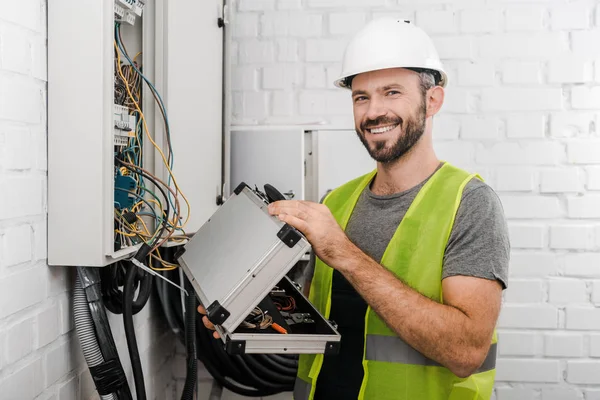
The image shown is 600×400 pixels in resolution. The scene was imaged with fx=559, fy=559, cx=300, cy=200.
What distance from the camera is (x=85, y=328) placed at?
1.28 metres

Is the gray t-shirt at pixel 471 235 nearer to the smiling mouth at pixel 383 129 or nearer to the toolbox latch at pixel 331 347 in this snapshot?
the smiling mouth at pixel 383 129

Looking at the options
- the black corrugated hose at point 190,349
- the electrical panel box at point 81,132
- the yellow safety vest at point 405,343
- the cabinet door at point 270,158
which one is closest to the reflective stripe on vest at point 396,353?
the yellow safety vest at point 405,343

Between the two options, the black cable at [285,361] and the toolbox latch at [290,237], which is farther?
the black cable at [285,361]

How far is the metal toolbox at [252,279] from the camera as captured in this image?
98 cm

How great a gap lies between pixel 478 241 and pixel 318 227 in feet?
1.11

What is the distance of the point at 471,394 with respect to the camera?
1.18 meters

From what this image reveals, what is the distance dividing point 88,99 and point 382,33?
0.68m

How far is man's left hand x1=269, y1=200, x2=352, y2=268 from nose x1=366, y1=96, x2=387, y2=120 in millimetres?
316

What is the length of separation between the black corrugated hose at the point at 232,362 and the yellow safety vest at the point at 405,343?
0.80 meters

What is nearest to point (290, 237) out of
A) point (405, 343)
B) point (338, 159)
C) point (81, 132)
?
point (405, 343)

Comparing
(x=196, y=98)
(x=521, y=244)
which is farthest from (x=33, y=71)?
(x=521, y=244)

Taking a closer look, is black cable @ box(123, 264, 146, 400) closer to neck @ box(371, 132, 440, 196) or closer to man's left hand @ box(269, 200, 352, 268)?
man's left hand @ box(269, 200, 352, 268)

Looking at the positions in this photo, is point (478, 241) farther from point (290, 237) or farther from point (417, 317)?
point (290, 237)

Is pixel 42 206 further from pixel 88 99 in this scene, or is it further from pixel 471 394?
pixel 471 394
